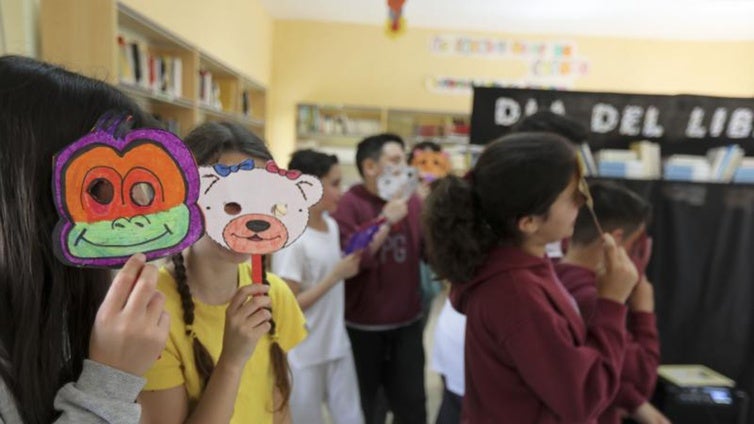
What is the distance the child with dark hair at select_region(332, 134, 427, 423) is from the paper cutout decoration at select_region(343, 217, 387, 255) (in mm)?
13

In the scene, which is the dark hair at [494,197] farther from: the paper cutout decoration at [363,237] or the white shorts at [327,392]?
the white shorts at [327,392]

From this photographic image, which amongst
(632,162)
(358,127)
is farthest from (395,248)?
(358,127)

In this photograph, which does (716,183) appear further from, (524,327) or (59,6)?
(59,6)

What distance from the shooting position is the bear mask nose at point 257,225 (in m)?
0.66

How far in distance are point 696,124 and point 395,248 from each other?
5.17 ft

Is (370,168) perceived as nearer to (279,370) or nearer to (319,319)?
(319,319)

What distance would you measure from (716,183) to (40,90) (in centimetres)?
253

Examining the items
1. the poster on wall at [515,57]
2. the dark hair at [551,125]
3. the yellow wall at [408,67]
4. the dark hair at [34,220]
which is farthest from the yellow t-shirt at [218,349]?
the poster on wall at [515,57]

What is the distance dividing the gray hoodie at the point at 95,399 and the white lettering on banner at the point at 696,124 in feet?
8.28

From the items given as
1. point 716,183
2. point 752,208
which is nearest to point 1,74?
point 716,183

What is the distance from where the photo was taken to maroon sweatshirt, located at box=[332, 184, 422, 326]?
1.94 metres

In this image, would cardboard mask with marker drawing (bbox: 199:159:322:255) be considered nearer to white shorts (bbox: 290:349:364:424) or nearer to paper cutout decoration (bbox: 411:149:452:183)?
white shorts (bbox: 290:349:364:424)

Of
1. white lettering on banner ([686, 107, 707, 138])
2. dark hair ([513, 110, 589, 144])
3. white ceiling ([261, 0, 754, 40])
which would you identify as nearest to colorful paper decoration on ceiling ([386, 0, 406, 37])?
white ceiling ([261, 0, 754, 40])

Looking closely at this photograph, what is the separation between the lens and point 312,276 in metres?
1.73
